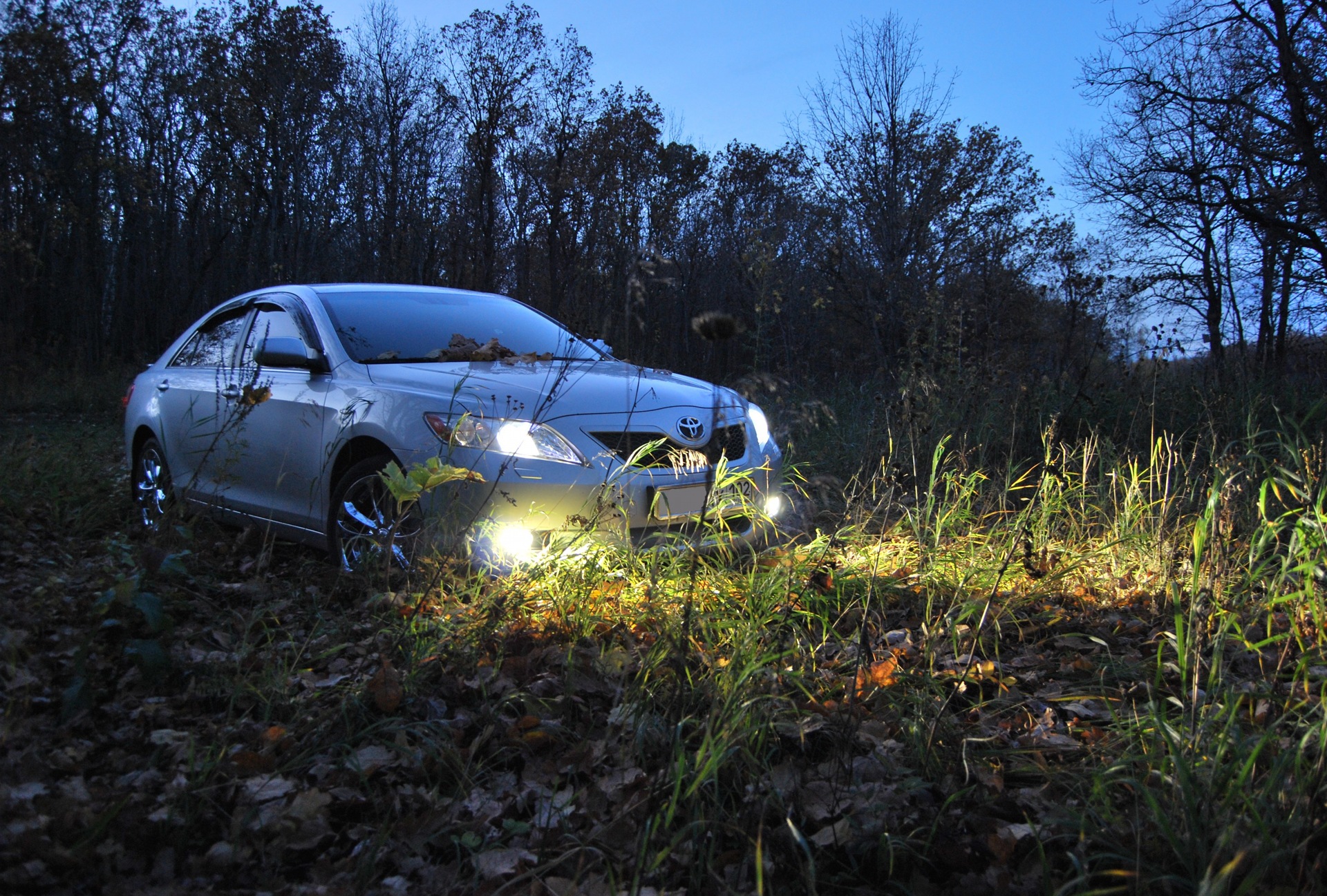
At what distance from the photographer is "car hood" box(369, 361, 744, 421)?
3488 mm

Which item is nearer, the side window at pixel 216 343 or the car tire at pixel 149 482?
the car tire at pixel 149 482

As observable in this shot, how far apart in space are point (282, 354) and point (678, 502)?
2075mm

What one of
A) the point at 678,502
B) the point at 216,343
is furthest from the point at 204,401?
the point at 678,502

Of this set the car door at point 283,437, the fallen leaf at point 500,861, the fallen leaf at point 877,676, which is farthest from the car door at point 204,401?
the fallen leaf at point 877,676

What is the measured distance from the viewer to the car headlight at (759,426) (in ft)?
13.7

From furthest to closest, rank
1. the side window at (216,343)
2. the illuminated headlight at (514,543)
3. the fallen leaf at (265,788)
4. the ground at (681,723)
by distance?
the side window at (216,343) < the illuminated headlight at (514,543) < the fallen leaf at (265,788) < the ground at (681,723)

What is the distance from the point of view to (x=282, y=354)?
12.9ft

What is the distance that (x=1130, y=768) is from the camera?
198cm

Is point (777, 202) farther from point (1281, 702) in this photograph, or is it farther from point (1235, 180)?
point (1281, 702)

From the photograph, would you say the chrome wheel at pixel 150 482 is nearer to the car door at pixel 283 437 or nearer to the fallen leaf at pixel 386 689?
the car door at pixel 283 437

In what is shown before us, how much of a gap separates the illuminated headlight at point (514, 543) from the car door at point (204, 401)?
183cm

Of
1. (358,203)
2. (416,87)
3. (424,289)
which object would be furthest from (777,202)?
(424,289)

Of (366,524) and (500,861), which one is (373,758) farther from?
(366,524)

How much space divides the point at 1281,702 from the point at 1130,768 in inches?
21.4
